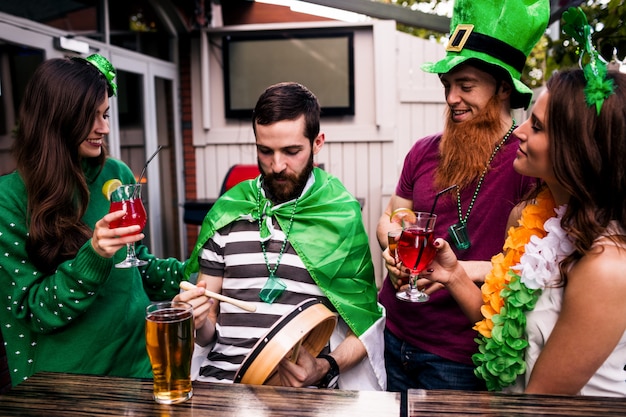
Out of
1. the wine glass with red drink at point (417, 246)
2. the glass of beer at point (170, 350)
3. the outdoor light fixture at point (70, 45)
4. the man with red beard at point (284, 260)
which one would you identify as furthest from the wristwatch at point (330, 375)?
the outdoor light fixture at point (70, 45)

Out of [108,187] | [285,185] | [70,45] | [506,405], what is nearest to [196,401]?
[506,405]

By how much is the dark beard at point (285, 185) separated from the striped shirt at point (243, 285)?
0.10 m

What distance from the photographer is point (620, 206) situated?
1.25m

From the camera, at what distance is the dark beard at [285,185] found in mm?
1893

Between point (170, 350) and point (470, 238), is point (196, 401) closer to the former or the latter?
point (170, 350)

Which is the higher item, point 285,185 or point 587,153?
point 587,153

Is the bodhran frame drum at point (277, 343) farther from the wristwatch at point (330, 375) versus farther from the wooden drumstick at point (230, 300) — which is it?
the wristwatch at point (330, 375)

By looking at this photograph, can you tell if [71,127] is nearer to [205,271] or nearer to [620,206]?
[205,271]

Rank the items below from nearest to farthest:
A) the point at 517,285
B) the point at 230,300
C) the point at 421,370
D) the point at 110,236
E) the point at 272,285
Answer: the point at 230,300 → the point at 517,285 → the point at 110,236 → the point at 272,285 → the point at 421,370

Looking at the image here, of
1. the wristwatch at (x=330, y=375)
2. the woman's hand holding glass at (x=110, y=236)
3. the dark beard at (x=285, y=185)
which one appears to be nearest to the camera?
the woman's hand holding glass at (x=110, y=236)

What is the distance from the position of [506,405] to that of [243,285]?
955mm

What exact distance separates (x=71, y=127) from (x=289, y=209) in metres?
0.76

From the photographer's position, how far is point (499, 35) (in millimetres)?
1842

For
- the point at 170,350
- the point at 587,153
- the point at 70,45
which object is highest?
the point at 70,45
